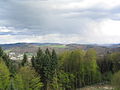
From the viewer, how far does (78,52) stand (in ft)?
273

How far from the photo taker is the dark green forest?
182 feet

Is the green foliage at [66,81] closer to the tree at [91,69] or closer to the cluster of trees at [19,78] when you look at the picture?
the tree at [91,69]

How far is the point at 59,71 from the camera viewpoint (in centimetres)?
7475

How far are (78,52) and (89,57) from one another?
4598mm

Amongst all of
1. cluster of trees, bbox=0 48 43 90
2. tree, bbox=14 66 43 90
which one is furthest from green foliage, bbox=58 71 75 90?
tree, bbox=14 66 43 90

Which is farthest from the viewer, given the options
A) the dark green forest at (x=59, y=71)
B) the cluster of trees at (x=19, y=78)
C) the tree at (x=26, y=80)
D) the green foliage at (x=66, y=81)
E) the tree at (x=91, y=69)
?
A: the tree at (x=91, y=69)

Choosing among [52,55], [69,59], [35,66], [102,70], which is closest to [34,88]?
[35,66]

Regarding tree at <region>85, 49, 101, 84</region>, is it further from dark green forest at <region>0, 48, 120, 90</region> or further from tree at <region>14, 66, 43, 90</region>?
tree at <region>14, 66, 43, 90</region>

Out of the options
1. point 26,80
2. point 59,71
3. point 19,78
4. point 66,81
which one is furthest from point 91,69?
point 19,78

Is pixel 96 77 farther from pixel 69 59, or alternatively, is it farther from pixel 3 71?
pixel 3 71

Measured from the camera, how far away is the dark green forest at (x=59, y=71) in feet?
182

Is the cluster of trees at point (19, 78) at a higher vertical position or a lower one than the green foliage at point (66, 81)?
higher

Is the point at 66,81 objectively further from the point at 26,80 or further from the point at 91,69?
the point at 26,80

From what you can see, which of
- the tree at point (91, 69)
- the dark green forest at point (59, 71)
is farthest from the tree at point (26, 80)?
the tree at point (91, 69)
